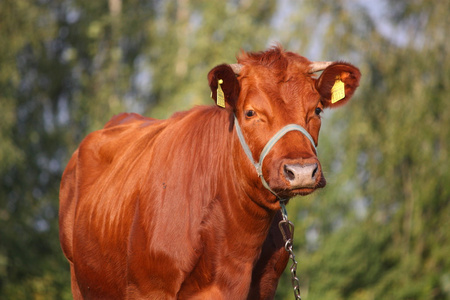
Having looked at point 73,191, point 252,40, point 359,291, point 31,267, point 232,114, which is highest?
point 252,40

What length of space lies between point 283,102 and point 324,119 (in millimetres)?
16602

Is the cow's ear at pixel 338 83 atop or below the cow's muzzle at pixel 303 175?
atop

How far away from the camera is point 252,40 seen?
80.5 ft

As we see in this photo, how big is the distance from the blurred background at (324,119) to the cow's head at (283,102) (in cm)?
1625

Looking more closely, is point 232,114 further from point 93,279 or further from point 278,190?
point 93,279

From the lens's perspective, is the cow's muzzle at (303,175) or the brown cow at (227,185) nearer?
the cow's muzzle at (303,175)

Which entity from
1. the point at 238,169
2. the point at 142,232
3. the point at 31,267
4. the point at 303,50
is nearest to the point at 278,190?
the point at 238,169

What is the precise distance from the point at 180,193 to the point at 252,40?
19690 millimetres

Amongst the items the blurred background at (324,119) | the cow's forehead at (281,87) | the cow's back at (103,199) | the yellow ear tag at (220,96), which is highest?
the blurred background at (324,119)

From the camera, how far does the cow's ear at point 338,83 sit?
5.26 meters

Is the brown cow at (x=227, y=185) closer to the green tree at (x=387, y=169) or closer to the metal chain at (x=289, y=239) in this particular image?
the metal chain at (x=289, y=239)

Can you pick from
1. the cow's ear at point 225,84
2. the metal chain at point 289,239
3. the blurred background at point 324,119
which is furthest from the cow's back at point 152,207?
the blurred background at point 324,119

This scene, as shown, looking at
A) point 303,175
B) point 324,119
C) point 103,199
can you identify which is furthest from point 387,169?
point 303,175

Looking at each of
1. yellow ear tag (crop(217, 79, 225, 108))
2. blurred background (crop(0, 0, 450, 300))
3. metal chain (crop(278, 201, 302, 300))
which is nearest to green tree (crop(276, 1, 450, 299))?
blurred background (crop(0, 0, 450, 300))
